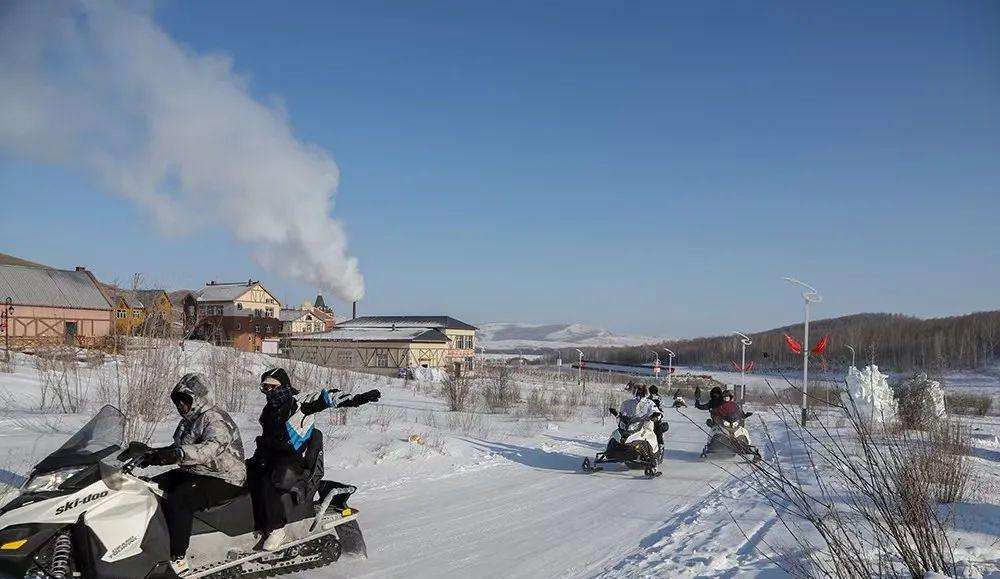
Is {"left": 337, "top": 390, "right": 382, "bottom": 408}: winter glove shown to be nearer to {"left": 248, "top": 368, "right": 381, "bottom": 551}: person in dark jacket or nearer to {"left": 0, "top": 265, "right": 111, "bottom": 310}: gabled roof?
{"left": 248, "top": 368, "right": 381, "bottom": 551}: person in dark jacket

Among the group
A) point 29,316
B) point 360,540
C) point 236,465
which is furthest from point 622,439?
point 29,316

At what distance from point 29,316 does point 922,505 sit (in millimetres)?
47401

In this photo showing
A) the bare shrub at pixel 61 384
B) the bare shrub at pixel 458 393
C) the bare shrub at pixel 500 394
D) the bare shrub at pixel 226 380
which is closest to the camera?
the bare shrub at pixel 61 384

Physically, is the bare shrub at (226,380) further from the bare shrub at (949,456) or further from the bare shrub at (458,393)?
the bare shrub at (949,456)

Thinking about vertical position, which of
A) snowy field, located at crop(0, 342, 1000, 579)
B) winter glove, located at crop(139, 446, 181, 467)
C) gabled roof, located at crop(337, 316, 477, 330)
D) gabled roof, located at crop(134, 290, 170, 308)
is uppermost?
gabled roof, located at crop(337, 316, 477, 330)

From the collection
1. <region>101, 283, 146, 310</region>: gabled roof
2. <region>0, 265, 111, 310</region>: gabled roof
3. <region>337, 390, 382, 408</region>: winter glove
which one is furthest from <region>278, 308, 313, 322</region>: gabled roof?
<region>337, 390, 382, 408</region>: winter glove

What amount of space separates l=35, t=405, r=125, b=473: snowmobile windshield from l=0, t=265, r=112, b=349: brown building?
→ 127 feet

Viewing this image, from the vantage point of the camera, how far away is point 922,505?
14.5ft

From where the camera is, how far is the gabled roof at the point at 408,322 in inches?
2574

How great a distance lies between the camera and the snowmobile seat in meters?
5.79

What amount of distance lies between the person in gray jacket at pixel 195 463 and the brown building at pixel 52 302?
38509 millimetres

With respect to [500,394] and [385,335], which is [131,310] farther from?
[385,335]

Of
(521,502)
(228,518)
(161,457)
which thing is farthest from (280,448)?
(521,502)

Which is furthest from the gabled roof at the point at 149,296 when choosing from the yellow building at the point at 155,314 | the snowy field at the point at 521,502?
the snowy field at the point at 521,502
